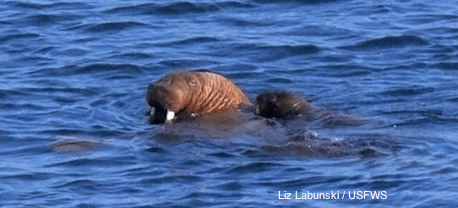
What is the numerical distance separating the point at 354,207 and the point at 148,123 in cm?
354

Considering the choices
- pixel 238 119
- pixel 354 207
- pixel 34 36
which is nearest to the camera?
pixel 354 207

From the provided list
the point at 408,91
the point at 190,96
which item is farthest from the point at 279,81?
the point at 190,96

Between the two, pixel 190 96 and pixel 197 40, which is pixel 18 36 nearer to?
pixel 197 40

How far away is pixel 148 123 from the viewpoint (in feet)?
36.4

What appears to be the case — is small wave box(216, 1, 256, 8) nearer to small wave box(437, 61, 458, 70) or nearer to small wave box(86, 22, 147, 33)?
small wave box(86, 22, 147, 33)

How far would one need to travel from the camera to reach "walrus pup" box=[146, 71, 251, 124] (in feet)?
36.0

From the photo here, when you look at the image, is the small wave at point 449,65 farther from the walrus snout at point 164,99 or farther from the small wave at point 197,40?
the walrus snout at point 164,99

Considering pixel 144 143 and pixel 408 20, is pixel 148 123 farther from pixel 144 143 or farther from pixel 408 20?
pixel 408 20

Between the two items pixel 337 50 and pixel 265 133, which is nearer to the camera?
pixel 265 133

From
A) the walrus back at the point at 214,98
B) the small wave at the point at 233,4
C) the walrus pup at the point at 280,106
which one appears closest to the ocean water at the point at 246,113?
the small wave at the point at 233,4

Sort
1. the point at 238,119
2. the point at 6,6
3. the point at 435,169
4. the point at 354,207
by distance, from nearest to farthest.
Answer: the point at 354,207 → the point at 435,169 → the point at 238,119 → the point at 6,6

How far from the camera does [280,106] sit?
431 inches

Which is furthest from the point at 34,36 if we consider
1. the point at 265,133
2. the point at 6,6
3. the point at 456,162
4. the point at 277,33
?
the point at 456,162

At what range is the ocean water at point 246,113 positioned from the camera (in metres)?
8.68
